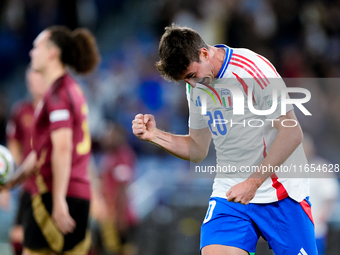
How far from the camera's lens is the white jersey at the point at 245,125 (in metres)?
2.91

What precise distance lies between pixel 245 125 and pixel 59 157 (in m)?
1.67

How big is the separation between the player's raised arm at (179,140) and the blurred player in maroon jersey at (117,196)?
445cm

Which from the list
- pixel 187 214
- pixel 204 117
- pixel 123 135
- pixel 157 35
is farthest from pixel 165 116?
pixel 204 117

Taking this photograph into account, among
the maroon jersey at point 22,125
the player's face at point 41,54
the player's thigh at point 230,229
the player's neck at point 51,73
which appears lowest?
the player's thigh at point 230,229

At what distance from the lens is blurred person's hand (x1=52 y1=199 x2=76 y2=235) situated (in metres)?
3.92

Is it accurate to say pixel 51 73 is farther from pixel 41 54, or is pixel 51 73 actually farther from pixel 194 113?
pixel 194 113

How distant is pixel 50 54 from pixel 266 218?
8.19ft

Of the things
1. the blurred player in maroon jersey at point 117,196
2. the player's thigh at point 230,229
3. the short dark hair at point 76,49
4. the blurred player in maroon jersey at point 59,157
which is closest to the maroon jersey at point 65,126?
the blurred player in maroon jersey at point 59,157

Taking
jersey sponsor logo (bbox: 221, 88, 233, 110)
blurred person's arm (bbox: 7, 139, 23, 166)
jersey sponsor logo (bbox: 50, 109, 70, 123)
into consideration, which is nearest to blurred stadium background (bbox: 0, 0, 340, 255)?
blurred person's arm (bbox: 7, 139, 23, 166)

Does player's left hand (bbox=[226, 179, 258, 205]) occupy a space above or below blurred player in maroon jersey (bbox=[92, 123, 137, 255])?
above

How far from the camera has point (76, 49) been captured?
14.4 ft

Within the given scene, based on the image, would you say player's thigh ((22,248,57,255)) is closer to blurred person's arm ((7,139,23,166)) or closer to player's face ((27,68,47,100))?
blurred person's arm ((7,139,23,166))

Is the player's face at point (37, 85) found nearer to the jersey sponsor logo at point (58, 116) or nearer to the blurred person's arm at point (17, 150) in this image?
the blurred person's arm at point (17, 150)

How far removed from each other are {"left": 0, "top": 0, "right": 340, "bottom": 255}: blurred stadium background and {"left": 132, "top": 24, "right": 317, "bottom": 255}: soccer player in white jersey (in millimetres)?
3886
